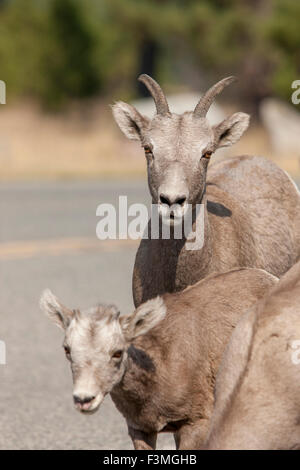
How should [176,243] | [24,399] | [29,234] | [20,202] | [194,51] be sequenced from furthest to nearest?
1. [194,51]
2. [20,202]
3. [29,234]
4. [24,399]
5. [176,243]

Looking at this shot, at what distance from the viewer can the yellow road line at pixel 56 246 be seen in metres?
18.2

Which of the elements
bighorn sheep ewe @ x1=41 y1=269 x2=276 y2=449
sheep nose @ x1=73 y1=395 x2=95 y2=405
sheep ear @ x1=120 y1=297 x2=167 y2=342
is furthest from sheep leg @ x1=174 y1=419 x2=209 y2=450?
sheep nose @ x1=73 y1=395 x2=95 y2=405

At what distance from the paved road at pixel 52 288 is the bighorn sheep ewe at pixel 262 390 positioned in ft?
11.4

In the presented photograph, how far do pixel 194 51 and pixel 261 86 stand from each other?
345 cm

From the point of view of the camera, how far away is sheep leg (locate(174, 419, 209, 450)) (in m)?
6.30

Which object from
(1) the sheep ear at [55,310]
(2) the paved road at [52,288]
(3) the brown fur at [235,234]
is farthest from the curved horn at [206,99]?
(2) the paved road at [52,288]

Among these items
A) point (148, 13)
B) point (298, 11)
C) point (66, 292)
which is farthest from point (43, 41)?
point (66, 292)

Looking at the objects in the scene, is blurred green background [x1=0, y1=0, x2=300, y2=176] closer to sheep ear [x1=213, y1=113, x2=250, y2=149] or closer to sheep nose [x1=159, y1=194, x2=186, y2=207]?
sheep ear [x1=213, y1=113, x2=250, y2=149]

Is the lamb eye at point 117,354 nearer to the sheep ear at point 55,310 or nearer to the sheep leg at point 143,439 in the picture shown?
the sheep ear at point 55,310

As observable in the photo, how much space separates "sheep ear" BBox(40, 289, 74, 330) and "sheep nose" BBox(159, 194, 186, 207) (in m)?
1.05

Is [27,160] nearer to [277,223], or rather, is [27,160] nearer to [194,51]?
[194,51]
